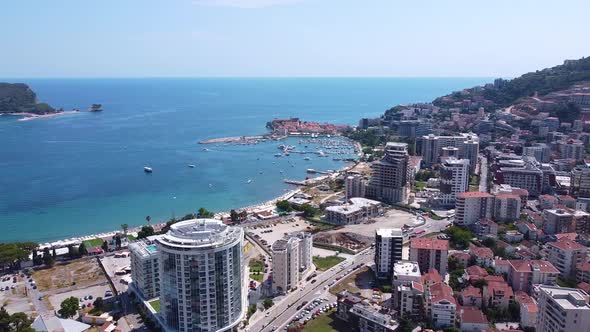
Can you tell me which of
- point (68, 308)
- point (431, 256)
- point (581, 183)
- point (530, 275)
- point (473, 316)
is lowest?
point (68, 308)

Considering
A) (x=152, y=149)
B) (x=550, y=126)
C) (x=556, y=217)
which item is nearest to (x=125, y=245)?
(x=556, y=217)

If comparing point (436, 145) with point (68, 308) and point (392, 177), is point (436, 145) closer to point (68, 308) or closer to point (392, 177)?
point (392, 177)

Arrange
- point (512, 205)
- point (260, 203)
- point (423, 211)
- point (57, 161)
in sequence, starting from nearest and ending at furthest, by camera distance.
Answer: point (512, 205) → point (423, 211) → point (260, 203) → point (57, 161)

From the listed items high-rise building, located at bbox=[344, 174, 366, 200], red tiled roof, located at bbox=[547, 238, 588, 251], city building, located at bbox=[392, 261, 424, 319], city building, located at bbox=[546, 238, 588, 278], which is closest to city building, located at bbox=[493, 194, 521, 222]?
red tiled roof, located at bbox=[547, 238, 588, 251]

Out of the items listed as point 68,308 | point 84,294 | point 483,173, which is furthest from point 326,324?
point 483,173

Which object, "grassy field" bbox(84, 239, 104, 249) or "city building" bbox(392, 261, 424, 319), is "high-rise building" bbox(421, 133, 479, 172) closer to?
"city building" bbox(392, 261, 424, 319)

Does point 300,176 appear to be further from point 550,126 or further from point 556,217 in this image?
point 550,126
